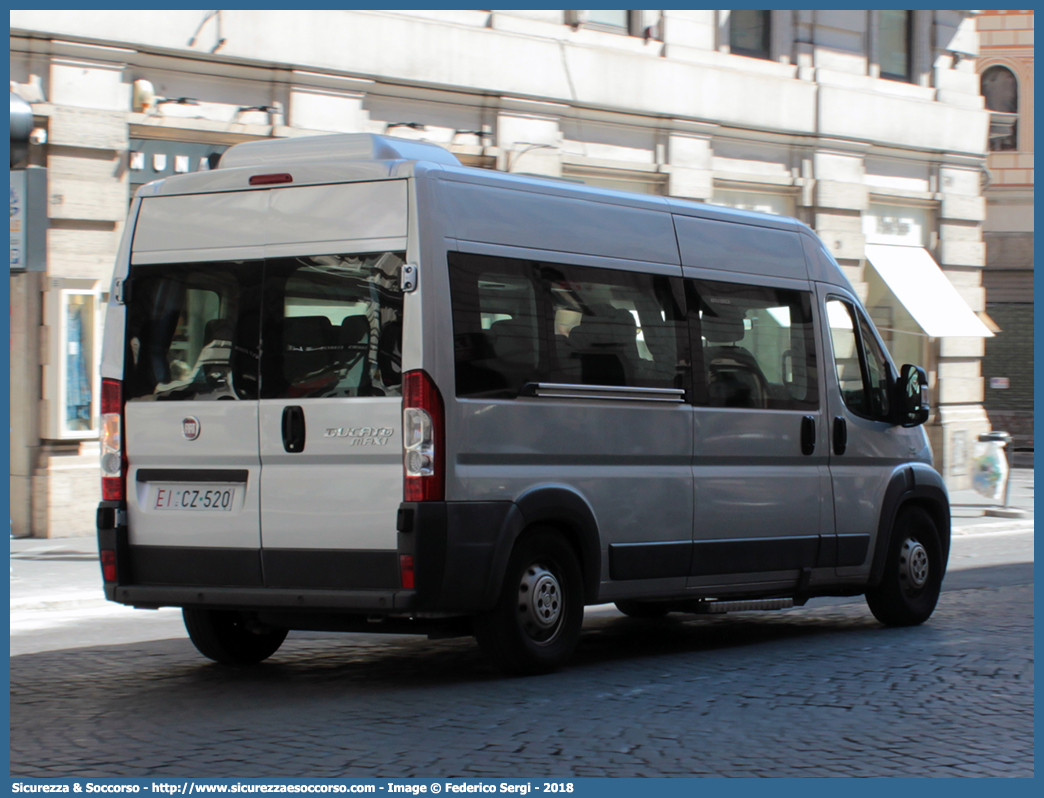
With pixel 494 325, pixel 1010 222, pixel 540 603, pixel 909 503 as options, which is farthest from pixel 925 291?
pixel 494 325

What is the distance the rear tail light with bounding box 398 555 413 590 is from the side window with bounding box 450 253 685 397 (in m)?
0.78

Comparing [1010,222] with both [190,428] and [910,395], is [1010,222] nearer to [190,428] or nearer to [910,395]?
[910,395]

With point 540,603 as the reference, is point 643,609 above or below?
below

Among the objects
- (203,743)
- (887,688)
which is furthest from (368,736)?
(887,688)

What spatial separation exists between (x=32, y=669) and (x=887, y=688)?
14.1ft

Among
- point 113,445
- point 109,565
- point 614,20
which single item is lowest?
point 109,565

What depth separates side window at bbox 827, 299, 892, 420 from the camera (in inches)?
372

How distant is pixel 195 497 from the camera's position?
7.40 meters

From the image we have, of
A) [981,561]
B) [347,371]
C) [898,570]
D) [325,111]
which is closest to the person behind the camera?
[347,371]

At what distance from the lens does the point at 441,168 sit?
717 cm

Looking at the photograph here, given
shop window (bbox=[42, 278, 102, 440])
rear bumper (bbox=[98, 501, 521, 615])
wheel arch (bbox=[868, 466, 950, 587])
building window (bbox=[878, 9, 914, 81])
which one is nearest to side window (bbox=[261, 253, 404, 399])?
rear bumper (bbox=[98, 501, 521, 615])

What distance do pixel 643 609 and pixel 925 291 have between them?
49.0 feet

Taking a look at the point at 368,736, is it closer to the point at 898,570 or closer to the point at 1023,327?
the point at 898,570

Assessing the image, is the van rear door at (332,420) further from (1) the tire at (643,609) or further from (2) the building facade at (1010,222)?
(2) the building facade at (1010,222)
